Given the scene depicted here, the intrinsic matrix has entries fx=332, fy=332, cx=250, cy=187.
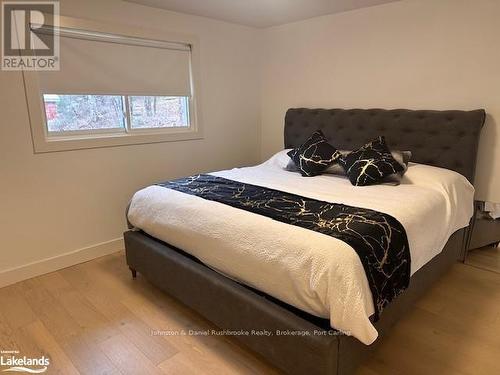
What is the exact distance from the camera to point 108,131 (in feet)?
10.0

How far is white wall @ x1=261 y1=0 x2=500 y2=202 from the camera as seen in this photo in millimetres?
2578

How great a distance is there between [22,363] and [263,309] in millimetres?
1379

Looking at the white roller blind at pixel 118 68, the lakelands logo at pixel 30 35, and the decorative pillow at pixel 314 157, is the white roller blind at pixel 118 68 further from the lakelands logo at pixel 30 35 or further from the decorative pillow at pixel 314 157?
the decorative pillow at pixel 314 157

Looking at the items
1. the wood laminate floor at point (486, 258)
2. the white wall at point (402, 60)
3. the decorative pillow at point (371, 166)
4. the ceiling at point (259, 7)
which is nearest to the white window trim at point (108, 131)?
the ceiling at point (259, 7)

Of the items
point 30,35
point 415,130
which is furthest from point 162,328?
point 415,130

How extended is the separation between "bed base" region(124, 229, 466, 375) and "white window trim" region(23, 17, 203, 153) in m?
0.95

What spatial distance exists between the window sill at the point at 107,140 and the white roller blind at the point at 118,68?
38cm

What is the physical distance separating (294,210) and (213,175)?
113 centimetres

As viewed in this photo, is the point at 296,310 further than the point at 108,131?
No

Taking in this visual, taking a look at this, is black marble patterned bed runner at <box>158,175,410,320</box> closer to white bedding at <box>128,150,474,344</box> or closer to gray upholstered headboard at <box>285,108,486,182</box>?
white bedding at <box>128,150,474,344</box>

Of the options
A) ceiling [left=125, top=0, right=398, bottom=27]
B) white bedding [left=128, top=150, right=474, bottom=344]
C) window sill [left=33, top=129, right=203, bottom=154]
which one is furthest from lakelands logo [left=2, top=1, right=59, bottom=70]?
white bedding [left=128, top=150, right=474, bottom=344]

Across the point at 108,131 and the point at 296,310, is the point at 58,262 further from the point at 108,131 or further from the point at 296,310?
the point at 296,310

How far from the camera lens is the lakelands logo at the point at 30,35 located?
7.72ft

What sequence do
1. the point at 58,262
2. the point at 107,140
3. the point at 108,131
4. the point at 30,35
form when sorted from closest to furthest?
1. the point at 30,35
2. the point at 58,262
3. the point at 107,140
4. the point at 108,131
